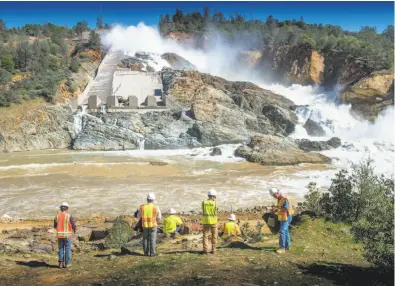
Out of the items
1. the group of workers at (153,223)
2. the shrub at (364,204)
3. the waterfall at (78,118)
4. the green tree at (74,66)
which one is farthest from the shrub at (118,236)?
the green tree at (74,66)

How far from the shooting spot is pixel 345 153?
33250mm

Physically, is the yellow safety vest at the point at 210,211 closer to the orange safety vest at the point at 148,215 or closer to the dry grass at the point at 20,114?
the orange safety vest at the point at 148,215

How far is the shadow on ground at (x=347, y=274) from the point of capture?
6.40 metres

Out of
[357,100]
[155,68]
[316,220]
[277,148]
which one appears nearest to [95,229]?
[316,220]

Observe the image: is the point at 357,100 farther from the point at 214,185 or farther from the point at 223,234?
the point at 223,234

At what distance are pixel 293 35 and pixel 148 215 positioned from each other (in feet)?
202

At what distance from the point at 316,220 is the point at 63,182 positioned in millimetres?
15879

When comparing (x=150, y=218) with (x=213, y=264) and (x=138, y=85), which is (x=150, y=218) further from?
(x=138, y=85)

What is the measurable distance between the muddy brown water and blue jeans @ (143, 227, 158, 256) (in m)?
9.23

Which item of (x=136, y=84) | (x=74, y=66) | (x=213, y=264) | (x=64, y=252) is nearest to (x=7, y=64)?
(x=74, y=66)

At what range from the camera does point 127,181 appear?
2345 cm

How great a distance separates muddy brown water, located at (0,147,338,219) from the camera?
740 inches

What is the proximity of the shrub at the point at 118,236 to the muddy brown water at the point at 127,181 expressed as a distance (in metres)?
6.54

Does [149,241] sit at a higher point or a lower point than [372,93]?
lower
